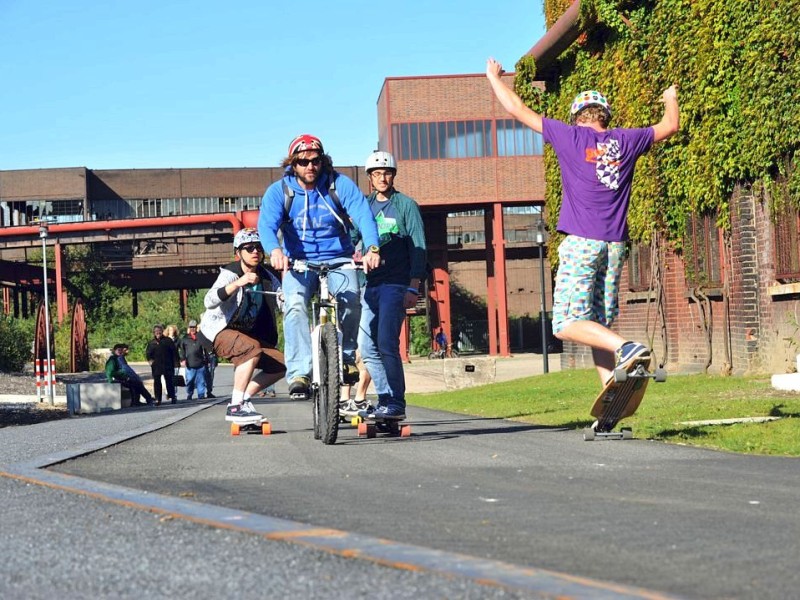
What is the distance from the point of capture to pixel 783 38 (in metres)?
15.0

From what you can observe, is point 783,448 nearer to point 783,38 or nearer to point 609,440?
Result: point 609,440

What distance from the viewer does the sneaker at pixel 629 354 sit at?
7.11 meters

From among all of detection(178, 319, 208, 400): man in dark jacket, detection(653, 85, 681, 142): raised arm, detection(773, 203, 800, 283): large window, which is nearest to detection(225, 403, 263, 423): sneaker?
detection(653, 85, 681, 142): raised arm

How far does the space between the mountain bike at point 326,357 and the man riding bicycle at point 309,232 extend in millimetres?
80

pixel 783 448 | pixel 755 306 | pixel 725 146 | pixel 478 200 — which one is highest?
pixel 478 200

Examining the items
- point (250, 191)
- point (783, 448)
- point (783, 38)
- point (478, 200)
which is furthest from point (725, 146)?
point (250, 191)

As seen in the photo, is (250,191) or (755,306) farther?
(250,191)

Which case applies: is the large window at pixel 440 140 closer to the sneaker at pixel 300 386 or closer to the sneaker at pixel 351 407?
the sneaker at pixel 351 407

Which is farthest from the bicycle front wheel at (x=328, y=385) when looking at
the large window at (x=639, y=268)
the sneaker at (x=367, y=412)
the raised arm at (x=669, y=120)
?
the large window at (x=639, y=268)

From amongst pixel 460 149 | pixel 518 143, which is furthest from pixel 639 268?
pixel 518 143

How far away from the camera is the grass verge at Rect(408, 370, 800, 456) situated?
25.9 ft

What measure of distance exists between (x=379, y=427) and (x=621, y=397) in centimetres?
232

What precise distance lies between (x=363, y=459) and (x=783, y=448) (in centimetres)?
241

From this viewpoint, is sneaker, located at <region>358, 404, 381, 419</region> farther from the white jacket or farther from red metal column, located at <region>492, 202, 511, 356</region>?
red metal column, located at <region>492, 202, 511, 356</region>
